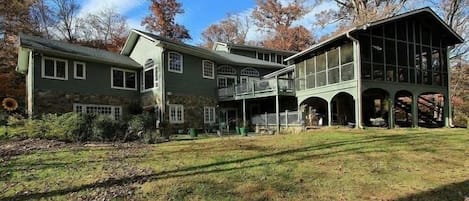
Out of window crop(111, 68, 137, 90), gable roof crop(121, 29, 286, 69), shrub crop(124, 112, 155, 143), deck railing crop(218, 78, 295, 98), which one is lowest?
shrub crop(124, 112, 155, 143)

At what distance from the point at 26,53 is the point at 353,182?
1980 centimetres

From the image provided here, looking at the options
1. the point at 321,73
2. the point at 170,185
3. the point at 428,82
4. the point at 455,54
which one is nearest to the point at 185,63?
the point at 321,73

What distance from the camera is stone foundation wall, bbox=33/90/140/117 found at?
60.9 feet

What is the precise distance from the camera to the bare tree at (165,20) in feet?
136

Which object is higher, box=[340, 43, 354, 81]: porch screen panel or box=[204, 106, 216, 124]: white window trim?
box=[340, 43, 354, 81]: porch screen panel

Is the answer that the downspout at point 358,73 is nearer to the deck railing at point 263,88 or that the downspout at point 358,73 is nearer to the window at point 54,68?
the deck railing at point 263,88

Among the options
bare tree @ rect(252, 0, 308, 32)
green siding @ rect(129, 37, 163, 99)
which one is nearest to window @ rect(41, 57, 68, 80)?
green siding @ rect(129, 37, 163, 99)

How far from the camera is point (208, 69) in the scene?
80.1ft

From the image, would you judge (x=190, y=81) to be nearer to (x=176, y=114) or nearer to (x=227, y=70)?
(x=176, y=114)

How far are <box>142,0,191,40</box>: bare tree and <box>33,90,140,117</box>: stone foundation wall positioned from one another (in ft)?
69.0

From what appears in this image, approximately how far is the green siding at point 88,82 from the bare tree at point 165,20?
20101 mm

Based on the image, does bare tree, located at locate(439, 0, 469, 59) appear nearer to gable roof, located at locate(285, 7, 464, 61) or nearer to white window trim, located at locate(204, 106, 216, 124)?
gable roof, located at locate(285, 7, 464, 61)

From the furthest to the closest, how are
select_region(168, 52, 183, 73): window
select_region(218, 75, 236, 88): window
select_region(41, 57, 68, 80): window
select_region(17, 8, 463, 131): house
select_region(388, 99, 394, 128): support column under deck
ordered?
1. select_region(218, 75, 236, 88): window
2. select_region(168, 52, 183, 73): window
3. select_region(41, 57, 68, 80): window
4. select_region(17, 8, 463, 131): house
5. select_region(388, 99, 394, 128): support column under deck

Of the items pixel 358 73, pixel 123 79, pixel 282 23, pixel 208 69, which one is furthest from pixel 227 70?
pixel 282 23
